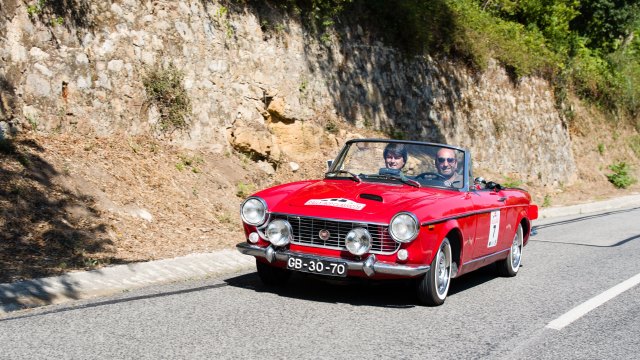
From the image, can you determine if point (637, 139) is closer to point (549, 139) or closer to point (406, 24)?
point (549, 139)

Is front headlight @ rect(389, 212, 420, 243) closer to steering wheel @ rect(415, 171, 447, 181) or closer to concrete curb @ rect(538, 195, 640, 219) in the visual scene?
steering wheel @ rect(415, 171, 447, 181)

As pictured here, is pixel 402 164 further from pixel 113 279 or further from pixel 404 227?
pixel 113 279

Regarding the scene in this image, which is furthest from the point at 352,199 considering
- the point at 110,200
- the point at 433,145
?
the point at 110,200

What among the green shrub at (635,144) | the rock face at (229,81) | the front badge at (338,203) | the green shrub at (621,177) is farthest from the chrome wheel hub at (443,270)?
the green shrub at (635,144)

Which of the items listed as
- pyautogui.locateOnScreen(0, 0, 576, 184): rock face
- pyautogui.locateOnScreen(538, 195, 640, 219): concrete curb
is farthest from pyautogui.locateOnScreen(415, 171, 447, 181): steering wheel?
pyautogui.locateOnScreen(538, 195, 640, 219): concrete curb

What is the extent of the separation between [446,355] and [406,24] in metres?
16.3

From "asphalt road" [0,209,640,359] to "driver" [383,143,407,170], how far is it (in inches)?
50.9

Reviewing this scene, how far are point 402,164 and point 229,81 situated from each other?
23.3 ft

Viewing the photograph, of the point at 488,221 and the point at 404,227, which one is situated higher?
the point at 404,227

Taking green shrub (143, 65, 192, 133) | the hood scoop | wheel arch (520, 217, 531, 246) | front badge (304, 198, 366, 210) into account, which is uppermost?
green shrub (143, 65, 192, 133)

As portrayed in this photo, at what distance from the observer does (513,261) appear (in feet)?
31.1

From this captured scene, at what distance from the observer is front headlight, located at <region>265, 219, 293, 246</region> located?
7062 mm

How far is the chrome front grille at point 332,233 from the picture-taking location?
6789 mm

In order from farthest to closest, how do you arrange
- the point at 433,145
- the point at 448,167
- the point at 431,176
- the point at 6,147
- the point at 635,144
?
the point at 635,144 < the point at 6,147 < the point at 433,145 < the point at 448,167 < the point at 431,176
